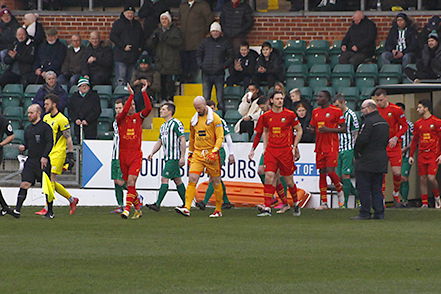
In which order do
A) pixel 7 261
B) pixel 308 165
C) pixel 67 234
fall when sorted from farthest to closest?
pixel 308 165
pixel 67 234
pixel 7 261

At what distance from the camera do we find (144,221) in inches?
728

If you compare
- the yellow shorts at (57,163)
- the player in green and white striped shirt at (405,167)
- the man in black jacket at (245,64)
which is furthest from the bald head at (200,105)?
the man in black jacket at (245,64)

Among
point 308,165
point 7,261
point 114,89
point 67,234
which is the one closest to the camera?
point 7,261

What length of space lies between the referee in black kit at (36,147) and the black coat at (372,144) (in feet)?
15.2

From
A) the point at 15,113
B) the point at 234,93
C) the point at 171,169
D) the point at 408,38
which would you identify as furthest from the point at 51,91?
the point at 408,38

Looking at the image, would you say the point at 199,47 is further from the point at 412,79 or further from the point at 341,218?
the point at 341,218

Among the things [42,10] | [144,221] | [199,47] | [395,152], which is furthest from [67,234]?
[42,10]

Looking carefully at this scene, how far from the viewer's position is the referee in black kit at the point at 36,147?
1873 cm

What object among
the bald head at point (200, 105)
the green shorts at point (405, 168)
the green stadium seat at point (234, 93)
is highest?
the green stadium seat at point (234, 93)

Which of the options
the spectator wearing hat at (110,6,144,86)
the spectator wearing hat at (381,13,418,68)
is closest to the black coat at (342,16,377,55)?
the spectator wearing hat at (381,13,418,68)

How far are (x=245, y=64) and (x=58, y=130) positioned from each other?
7046 mm

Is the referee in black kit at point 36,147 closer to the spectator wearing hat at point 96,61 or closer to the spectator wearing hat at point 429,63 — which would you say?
the spectator wearing hat at point 96,61

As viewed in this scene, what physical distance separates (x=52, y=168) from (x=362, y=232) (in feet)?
18.5

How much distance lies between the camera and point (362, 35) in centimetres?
2566
